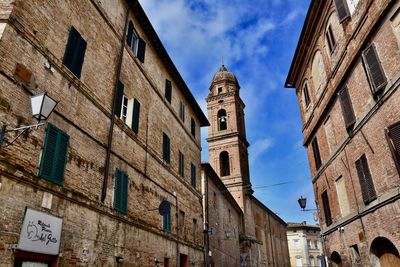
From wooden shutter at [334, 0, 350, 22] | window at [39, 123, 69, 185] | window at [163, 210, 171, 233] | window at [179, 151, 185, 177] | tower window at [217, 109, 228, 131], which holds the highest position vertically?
tower window at [217, 109, 228, 131]

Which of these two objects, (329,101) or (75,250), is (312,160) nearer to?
(329,101)

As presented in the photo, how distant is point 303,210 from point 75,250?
413 inches

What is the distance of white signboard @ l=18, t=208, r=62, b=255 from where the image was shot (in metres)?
5.64

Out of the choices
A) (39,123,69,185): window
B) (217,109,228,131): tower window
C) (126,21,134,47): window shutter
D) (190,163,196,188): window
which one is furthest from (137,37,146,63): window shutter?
(217,109,228,131): tower window

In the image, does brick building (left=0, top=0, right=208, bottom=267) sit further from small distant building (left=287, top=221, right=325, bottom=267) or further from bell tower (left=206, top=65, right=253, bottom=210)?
small distant building (left=287, top=221, right=325, bottom=267)

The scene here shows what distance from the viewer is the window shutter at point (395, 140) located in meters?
7.85

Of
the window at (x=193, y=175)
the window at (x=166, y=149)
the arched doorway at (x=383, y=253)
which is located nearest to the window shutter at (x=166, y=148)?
the window at (x=166, y=149)

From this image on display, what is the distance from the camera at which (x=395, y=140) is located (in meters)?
7.97

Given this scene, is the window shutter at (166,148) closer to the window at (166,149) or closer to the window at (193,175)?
the window at (166,149)

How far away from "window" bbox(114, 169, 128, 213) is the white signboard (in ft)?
7.86

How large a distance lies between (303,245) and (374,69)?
175ft

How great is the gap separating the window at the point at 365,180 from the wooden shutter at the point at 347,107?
1364 mm

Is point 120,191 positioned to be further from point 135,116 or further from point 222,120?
point 222,120

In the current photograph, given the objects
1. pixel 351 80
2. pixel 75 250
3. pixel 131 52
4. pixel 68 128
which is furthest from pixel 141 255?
pixel 351 80
